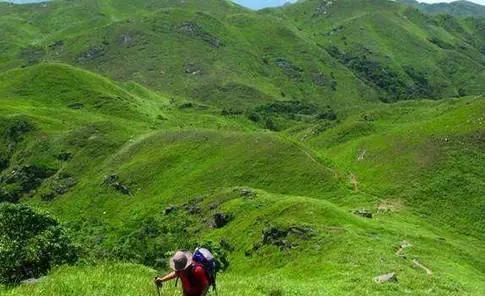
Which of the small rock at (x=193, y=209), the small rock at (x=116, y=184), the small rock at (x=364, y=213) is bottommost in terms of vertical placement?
the small rock at (x=116, y=184)

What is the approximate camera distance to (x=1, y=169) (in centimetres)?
19112

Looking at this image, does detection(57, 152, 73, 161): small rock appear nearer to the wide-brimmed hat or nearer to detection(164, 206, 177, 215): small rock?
detection(164, 206, 177, 215): small rock

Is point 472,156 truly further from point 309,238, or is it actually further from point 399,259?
point 399,259

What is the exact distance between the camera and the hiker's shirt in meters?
16.9

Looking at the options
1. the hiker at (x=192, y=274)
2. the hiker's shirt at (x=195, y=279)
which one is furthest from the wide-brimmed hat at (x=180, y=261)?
the hiker's shirt at (x=195, y=279)

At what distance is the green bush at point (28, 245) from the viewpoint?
33.9 meters

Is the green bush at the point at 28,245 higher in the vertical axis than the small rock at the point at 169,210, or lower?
higher

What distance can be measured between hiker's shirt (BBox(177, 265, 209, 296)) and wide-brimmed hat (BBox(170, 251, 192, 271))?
228 millimetres

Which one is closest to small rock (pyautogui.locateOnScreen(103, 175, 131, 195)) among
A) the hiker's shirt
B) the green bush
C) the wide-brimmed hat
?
the green bush

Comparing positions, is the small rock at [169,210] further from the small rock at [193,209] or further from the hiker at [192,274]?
the hiker at [192,274]

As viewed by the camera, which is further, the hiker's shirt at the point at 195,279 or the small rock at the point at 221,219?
the small rock at the point at 221,219

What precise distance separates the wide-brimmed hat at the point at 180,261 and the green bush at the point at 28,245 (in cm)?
1497

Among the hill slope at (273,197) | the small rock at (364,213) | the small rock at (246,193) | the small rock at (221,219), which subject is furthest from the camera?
the small rock at (246,193)

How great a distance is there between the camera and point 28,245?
37812mm
